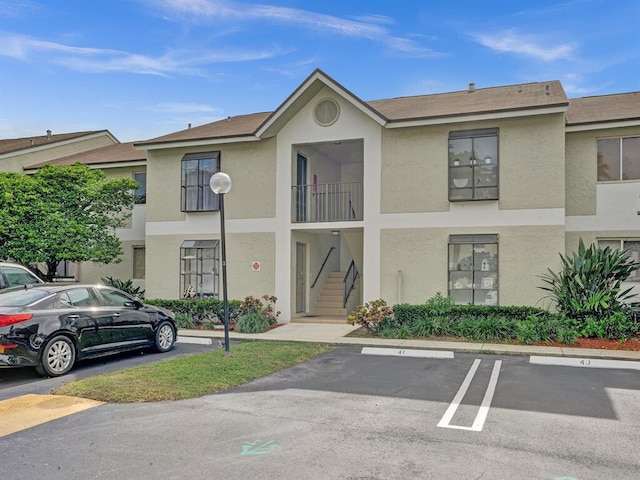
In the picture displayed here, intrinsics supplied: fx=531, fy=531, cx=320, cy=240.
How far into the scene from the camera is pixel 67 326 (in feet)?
27.5

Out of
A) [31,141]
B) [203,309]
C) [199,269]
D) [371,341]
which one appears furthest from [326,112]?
[31,141]

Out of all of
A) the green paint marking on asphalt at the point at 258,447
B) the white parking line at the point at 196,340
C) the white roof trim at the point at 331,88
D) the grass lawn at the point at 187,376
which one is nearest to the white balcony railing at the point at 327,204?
the white roof trim at the point at 331,88

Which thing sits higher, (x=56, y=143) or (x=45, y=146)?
(x=56, y=143)

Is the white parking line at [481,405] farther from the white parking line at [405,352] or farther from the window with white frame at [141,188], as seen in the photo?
the window with white frame at [141,188]

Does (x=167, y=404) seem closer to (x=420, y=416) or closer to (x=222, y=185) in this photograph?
(x=420, y=416)

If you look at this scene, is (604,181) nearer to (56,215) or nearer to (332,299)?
(332,299)

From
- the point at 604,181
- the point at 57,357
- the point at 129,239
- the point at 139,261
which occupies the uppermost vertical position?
the point at 604,181

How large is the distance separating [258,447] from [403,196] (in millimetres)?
10578

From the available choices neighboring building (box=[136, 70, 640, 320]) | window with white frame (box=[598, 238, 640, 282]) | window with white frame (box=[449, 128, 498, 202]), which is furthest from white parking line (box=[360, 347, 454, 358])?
window with white frame (box=[598, 238, 640, 282])

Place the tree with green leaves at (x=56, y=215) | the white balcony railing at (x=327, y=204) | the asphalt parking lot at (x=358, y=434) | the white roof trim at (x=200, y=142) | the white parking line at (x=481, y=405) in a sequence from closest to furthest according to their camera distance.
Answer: the asphalt parking lot at (x=358, y=434) < the white parking line at (x=481, y=405) < the tree with green leaves at (x=56, y=215) < the white roof trim at (x=200, y=142) < the white balcony railing at (x=327, y=204)

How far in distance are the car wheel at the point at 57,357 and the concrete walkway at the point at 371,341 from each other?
4665 mm

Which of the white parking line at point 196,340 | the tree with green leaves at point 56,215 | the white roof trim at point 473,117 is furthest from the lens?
the tree with green leaves at point 56,215

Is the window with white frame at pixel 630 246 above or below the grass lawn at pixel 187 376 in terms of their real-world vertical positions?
above

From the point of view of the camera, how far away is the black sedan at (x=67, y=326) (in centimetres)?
774
